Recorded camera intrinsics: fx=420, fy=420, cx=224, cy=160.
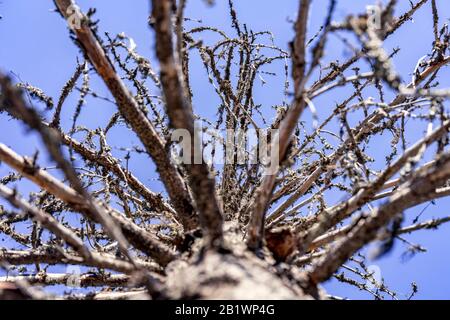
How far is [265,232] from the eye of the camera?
234cm

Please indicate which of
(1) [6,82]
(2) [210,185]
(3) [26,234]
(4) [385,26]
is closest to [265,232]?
(2) [210,185]

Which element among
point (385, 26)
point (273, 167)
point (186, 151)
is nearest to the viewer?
point (186, 151)

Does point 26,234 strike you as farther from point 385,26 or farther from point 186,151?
point 385,26

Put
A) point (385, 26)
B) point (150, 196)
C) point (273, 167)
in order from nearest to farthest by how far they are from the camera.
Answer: point (385, 26) → point (273, 167) → point (150, 196)

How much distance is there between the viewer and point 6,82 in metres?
1.52

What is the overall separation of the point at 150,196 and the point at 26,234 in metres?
1.40

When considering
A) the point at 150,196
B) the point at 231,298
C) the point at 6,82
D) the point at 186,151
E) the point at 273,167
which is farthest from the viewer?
the point at 150,196

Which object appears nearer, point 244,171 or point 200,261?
point 200,261
